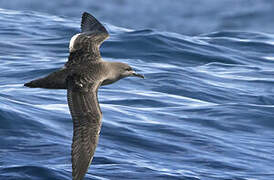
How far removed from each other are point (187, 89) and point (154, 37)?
3263 mm

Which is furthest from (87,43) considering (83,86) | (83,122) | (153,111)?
(153,111)

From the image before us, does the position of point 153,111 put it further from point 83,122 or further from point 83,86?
point 83,122

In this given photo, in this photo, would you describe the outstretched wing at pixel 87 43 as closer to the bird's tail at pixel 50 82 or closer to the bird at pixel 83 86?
the bird at pixel 83 86

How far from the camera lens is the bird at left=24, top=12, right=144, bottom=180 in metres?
8.03

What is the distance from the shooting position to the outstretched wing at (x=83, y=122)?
26.0 ft

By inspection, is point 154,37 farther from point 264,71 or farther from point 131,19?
point 131,19

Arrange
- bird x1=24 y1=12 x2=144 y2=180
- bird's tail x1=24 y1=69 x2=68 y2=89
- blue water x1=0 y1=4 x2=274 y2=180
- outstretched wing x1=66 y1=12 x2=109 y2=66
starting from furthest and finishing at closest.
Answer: blue water x1=0 y1=4 x2=274 y2=180
outstretched wing x1=66 y1=12 x2=109 y2=66
bird's tail x1=24 y1=69 x2=68 y2=89
bird x1=24 y1=12 x2=144 y2=180

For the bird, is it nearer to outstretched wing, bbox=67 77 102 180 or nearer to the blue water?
outstretched wing, bbox=67 77 102 180

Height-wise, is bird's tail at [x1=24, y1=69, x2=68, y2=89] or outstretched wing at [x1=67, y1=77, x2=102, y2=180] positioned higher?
bird's tail at [x1=24, y1=69, x2=68, y2=89]

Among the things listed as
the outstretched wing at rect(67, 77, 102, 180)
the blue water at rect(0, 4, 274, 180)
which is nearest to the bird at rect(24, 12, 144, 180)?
the outstretched wing at rect(67, 77, 102, 180)

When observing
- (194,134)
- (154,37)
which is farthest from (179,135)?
(154,37)

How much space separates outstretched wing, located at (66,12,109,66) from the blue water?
132 cm

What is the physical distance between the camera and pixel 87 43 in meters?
9.61

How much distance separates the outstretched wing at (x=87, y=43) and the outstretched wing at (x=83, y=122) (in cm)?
62
